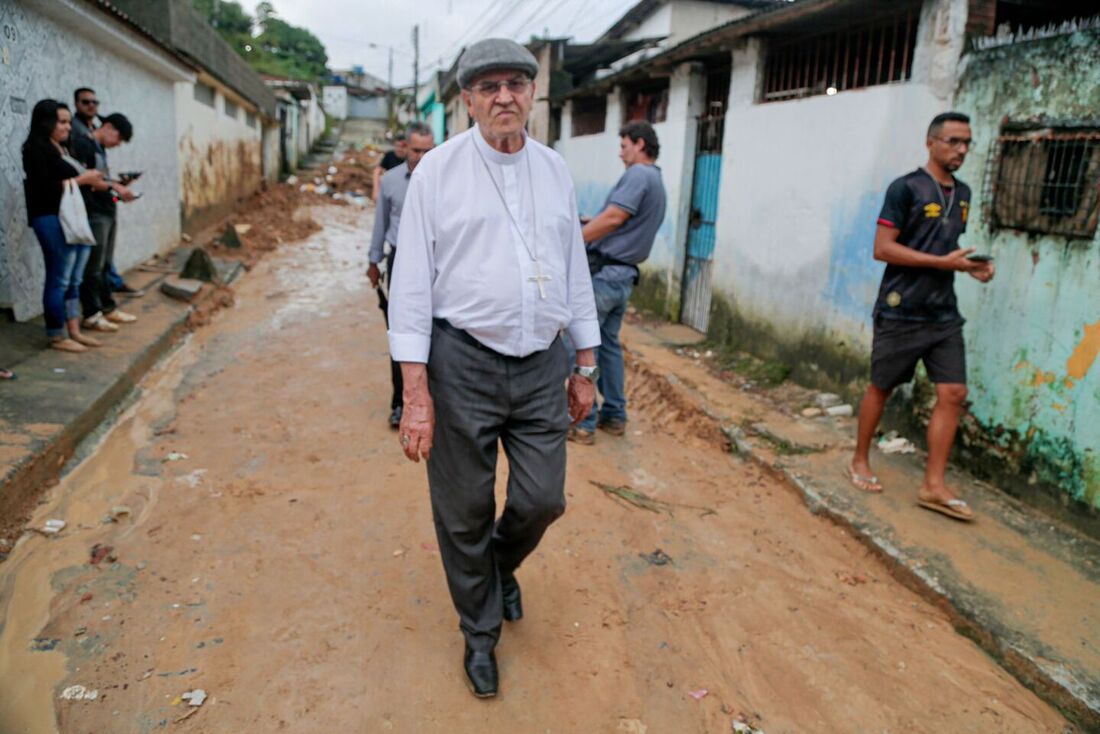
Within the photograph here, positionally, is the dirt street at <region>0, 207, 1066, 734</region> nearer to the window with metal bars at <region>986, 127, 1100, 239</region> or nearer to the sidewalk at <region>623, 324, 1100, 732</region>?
the sidewalk at <region>623, 324, 1100, 732</region>

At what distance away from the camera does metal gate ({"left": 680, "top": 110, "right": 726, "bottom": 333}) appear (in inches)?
318

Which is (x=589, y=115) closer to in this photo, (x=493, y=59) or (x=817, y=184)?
(x=817, y=184)

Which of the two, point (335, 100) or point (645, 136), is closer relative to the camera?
point (645, 136)

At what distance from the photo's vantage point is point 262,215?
54.4 ft

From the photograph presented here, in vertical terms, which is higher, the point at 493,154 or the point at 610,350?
the point at 493,154

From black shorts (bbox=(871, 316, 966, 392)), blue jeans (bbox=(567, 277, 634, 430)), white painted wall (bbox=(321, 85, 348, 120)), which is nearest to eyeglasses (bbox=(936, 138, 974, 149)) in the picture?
black shorts (bbox=(871, 316, 966, 392))

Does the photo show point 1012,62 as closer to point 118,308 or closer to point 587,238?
point 587,238

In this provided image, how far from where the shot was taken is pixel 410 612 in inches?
119

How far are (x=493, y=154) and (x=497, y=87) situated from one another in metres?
0.20

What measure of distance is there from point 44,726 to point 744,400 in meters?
4.78

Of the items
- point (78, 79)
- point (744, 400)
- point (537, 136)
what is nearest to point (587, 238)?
point (744, 400)

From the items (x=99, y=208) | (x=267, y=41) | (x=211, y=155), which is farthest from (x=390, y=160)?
(x=267, y=41)

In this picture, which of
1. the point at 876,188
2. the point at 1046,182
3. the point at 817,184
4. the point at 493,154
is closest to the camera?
the point at 493,154

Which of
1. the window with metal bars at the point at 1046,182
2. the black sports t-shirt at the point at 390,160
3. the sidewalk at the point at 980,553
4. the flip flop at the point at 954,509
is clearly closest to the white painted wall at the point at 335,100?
the black sports t-shirt at the point at 390,160
